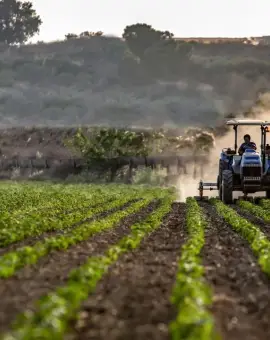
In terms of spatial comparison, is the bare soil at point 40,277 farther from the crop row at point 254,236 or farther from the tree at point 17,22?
the tree at point 17,22

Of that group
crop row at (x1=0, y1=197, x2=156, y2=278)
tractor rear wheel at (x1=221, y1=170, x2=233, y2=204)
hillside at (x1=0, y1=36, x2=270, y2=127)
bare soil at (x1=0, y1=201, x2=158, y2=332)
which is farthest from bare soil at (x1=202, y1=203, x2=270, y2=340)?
hillside at (x1=0, y1=36, x2=270, y2=127)

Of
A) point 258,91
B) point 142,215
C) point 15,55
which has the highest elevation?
point 15,55

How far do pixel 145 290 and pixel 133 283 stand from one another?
2.11 feet

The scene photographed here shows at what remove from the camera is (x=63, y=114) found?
108m

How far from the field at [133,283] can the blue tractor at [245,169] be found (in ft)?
29.8

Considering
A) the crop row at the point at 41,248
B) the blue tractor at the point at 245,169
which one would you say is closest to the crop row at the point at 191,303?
the crop row at the point at 41,248

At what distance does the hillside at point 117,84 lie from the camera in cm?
10612

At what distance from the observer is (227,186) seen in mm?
32000

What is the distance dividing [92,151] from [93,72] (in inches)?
2475

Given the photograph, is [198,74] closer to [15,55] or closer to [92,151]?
[15,55]

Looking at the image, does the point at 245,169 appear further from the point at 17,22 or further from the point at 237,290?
the point at 17,22

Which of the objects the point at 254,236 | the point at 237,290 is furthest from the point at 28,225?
the point at 237,290

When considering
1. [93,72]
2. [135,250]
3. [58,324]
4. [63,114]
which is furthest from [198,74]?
[58,324]

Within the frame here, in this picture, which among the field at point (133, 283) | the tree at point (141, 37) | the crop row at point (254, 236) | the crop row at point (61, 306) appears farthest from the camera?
the tree at point (141, 37)
